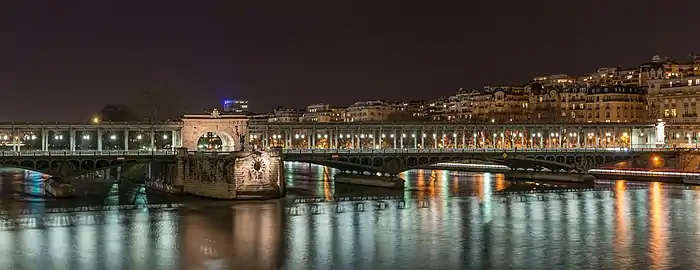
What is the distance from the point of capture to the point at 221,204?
204 ft

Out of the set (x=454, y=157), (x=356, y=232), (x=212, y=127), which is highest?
(x=212, y=127)

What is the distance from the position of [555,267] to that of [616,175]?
64.3m

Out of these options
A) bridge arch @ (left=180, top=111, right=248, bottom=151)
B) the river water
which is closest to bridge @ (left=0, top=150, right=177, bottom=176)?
the river water

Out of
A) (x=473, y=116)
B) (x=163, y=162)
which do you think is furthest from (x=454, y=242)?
(x=473, y=116)

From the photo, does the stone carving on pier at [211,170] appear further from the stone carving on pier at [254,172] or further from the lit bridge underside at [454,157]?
the lit bridge underside at [454,157]

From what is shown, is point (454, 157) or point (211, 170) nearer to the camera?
point (211, 170)

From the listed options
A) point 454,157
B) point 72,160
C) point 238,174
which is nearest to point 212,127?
point 72,160

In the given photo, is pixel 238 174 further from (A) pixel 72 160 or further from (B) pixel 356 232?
(B) pixel 356 232

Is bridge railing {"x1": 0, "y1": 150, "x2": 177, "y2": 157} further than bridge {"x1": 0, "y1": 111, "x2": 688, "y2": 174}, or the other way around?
bridge {"x1": 0, "y1": 111, "x2": 688, "y2": 174}

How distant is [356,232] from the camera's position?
46.9 m

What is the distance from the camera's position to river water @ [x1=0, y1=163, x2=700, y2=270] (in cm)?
3825

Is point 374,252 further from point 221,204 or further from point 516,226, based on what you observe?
point 221,204

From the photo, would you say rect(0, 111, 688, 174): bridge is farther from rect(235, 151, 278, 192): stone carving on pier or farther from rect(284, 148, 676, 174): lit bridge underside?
rect(235, 151, 278, 192): stone carving on pier

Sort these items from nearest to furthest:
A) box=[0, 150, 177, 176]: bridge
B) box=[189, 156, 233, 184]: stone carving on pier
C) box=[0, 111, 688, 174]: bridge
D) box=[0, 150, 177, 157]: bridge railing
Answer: box=[189, 156, 233, 184]: stone carving on pier → box=[0, 150, 177, 176]: bridge → box=[0, 150, 177, 157]: bridge railing → box=[0, 111, 688, 174]: bridge
